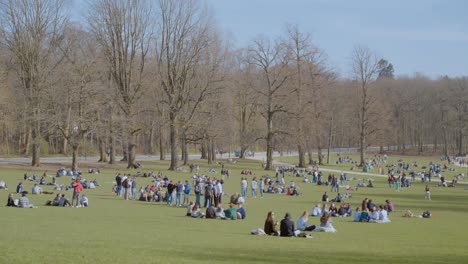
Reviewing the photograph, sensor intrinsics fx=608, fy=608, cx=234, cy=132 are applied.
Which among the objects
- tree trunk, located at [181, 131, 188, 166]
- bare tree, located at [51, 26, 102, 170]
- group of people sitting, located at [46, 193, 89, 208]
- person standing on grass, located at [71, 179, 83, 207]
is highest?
bare tree, located at [51, 26, 102, 170]

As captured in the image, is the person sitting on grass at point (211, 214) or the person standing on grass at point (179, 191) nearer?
the person sitting on grass at point (211, 214)

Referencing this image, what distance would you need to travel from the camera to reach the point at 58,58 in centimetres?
6538

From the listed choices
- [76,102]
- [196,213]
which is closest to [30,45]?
[76,102]

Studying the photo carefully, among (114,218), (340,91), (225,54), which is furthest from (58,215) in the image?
(340,91)

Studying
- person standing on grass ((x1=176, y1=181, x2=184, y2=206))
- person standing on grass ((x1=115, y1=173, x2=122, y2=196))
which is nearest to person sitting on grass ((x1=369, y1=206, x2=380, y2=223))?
person standing on grass ((x1=176, y1=181, x2=184, y2=206))

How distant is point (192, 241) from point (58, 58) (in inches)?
2035

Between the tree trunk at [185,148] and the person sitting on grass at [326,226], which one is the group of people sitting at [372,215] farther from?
the tree trunk at [185,148]

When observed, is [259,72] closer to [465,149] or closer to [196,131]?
[196,131]

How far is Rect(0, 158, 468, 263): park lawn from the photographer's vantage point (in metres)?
14.5

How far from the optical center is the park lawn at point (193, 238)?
1445 centimetres

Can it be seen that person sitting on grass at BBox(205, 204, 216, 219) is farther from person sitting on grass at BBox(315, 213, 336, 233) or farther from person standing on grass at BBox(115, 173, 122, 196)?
person standing on grass at BBox(115, 173, 122, 196)

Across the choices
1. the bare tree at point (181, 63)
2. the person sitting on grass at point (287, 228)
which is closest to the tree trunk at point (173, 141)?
the bare tree at point (181, 63)

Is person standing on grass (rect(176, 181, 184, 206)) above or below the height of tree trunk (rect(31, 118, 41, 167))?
below

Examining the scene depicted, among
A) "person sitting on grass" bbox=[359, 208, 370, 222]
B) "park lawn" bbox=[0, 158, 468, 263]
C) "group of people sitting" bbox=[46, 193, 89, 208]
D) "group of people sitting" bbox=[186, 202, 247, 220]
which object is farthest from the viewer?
"group of people sitting" bbox=[46, 193, 89, 208]
